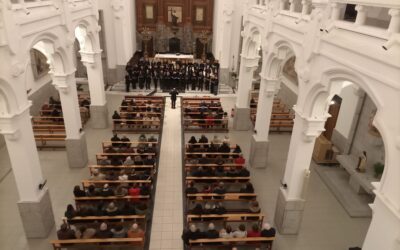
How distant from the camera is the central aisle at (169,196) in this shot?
9391 millimetres

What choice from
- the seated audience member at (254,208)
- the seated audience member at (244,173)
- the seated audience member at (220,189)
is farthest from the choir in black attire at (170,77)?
the seated audience member at (254,208)

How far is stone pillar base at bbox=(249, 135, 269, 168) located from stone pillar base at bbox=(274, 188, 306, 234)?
3.30 meters

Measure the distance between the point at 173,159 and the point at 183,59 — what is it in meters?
13.1

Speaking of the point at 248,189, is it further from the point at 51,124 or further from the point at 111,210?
the point at 51,124

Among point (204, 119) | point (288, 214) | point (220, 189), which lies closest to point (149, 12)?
point (204, 119)

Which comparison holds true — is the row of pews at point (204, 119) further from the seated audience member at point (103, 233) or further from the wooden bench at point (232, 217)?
the seated audience member at point (103, 233)

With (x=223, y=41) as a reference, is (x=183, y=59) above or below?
below

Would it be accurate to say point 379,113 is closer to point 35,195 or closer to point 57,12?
point 35,195

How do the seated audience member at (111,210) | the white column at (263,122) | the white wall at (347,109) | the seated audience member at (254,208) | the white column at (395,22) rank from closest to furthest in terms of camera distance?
the white column at (395,22), the seated audience member at (111,210), the seated audience member at (254,208), the white column at (263,122), the white wall at (347,109)

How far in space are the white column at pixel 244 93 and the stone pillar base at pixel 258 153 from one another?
10.2 ft

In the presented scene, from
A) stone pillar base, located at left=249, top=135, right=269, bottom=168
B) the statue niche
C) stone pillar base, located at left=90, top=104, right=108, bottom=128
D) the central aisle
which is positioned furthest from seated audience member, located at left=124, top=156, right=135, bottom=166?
the statue niche

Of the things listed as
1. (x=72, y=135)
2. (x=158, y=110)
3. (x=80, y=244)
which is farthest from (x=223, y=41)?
(x=80, y=244)

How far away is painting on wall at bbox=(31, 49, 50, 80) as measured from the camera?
16734 mm

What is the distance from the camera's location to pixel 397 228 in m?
4.98
